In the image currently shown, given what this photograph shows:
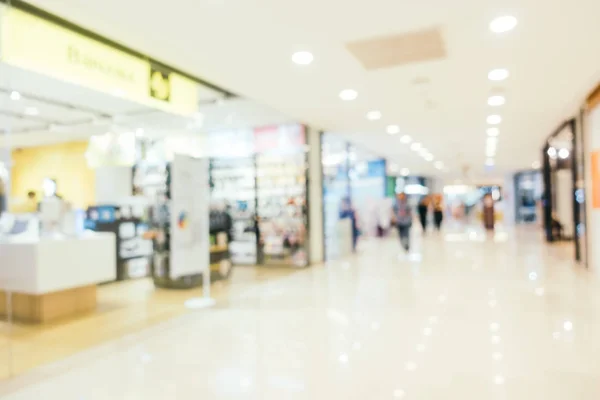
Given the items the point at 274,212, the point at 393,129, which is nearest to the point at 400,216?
the point at 393,129

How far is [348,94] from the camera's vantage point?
5891mm

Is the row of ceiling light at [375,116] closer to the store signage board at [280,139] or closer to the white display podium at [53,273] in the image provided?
the store signage board at [280,139]

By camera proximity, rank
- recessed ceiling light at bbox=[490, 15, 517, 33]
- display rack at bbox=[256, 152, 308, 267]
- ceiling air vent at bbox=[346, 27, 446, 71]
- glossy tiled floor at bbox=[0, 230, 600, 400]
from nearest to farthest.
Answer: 1. glossy tiled floor at bbox=[0, 230, 600, 400]
2. recessed ceiling light at bbox=[490, 15, 517, 33]
3. ceiling air vent at bbox=[346, 27, 446, 71]
4. display rack at bbox=[256, 152, 308, 267]

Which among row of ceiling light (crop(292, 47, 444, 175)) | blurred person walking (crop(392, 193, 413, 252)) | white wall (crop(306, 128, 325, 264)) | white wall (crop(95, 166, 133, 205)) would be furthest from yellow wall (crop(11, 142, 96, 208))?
blurred person walking (crop(392, 193, 413, 252))

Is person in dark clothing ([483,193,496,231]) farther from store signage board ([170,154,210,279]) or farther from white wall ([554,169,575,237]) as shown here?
store signage board ([170,154,210,279])

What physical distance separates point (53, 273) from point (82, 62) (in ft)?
7.42

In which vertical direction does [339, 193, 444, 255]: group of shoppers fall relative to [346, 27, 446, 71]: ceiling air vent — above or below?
below

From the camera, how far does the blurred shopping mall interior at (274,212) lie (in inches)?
126

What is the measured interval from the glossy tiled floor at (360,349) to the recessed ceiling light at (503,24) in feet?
8.92

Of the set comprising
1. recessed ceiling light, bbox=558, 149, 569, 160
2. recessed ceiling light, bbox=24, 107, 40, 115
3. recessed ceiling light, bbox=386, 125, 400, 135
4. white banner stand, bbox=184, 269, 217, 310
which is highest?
recessed ceiling light, bbox=24, 107, 40, 115

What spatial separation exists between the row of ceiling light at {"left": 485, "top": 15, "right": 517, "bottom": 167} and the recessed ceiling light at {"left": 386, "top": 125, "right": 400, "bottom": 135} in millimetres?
1675

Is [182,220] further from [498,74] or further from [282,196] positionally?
[498,74]

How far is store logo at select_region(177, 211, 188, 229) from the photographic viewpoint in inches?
199

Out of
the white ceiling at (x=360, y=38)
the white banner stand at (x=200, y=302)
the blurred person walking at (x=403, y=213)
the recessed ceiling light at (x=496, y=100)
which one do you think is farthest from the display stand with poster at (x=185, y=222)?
the blurred person walking at (x=403, y=213)
